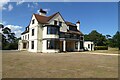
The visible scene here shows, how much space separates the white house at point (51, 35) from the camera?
37031 mm

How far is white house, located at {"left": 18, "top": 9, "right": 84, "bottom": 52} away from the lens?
→ 1458 inches

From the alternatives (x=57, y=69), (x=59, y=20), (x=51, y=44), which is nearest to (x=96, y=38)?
(x=59, y=20)

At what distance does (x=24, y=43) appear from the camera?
5134 cm

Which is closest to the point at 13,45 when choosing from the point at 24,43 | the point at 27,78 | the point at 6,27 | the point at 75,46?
the point at 24,43

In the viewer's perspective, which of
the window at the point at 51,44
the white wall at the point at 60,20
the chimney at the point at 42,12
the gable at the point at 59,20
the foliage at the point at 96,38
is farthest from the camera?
the foliage at the point at 96,38

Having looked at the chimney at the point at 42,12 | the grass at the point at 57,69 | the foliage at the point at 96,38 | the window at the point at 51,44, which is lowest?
the grass at the point at 57,69

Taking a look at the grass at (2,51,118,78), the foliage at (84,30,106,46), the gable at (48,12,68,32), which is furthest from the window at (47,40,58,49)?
the foliage at (84,30,106,46)

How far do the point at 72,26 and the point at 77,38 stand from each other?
4326 millimetres

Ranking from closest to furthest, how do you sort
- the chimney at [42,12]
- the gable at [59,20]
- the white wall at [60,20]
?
the gable at [59,20] < the white wall at [60,20] < the chimney at [42,12]

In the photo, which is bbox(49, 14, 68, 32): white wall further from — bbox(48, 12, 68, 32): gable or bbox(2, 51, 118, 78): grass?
bbox(2, 51, 118, 78): grass

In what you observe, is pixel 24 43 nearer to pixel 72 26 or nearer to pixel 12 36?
pixel 72 26

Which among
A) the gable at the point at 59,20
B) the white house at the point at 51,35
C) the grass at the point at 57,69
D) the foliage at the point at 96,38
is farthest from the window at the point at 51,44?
the foliage at the point at 96,38

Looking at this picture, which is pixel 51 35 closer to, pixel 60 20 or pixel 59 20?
pixel 59 20

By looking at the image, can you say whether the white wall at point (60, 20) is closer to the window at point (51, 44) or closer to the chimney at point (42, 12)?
the window at point (51, 44)
